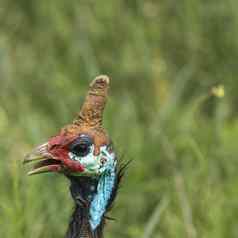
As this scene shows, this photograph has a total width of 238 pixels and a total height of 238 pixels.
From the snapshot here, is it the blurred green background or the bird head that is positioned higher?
the blurred green background

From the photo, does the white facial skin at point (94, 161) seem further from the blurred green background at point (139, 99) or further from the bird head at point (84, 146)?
the blurred green background at point (139, 99)

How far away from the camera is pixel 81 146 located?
13.4ft

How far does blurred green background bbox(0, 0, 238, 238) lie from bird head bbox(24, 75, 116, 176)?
1116 mm

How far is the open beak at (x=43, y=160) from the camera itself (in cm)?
402

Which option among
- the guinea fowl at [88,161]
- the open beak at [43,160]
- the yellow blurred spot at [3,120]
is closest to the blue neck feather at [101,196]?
the guinea fowl at [88,161]

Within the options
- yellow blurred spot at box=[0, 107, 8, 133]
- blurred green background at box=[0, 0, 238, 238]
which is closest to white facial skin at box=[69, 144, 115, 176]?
blurred green background at box=[0, 0, 238, 238]

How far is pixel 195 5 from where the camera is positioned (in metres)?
7.06

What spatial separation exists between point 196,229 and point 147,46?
6.83 feet

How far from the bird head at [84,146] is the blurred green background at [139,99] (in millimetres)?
1116

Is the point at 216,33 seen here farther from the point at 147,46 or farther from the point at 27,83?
the point at 27,83

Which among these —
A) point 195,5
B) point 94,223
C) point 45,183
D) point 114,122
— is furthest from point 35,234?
point 195,5

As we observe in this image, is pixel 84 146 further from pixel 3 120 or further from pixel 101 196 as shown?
pixel 3 120

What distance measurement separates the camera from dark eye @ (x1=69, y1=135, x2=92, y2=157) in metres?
4.07

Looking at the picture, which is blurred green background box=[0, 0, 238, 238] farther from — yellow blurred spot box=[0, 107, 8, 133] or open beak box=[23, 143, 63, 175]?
open beak box=[23, 143, 63, 175]
